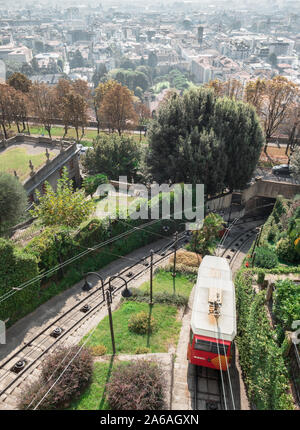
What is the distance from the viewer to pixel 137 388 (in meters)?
14.3

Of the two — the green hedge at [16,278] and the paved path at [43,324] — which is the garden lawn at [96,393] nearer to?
the paved path at [43,324]

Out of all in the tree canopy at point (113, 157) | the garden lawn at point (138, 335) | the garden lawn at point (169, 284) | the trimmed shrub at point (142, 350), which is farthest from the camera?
the tree canopy at point (113, 157)

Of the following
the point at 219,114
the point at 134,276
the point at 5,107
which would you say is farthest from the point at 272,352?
the point at 5,107

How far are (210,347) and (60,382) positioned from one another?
294 inches

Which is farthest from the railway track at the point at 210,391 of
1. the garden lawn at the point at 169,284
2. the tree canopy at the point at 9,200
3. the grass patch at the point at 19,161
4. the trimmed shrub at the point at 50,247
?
the grass patch at the point at 19,161

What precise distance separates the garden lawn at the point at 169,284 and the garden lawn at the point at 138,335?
6.35 ft

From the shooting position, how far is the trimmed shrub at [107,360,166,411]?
13891 millimetres

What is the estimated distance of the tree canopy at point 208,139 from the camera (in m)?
32.3

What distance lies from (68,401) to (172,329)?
764 centimetres

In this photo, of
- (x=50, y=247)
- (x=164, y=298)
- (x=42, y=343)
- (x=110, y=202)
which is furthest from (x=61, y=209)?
(x=164, y=298)

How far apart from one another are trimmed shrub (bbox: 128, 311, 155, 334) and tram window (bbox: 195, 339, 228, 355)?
430cm

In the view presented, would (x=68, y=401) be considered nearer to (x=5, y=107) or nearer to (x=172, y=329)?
(x=172, y=329)

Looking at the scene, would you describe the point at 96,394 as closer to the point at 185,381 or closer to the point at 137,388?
the point at 137,388

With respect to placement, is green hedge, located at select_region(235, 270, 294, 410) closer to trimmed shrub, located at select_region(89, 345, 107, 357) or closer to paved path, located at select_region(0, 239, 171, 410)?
trimmed shrub, located at select_region(89, 345, 107, 357)
